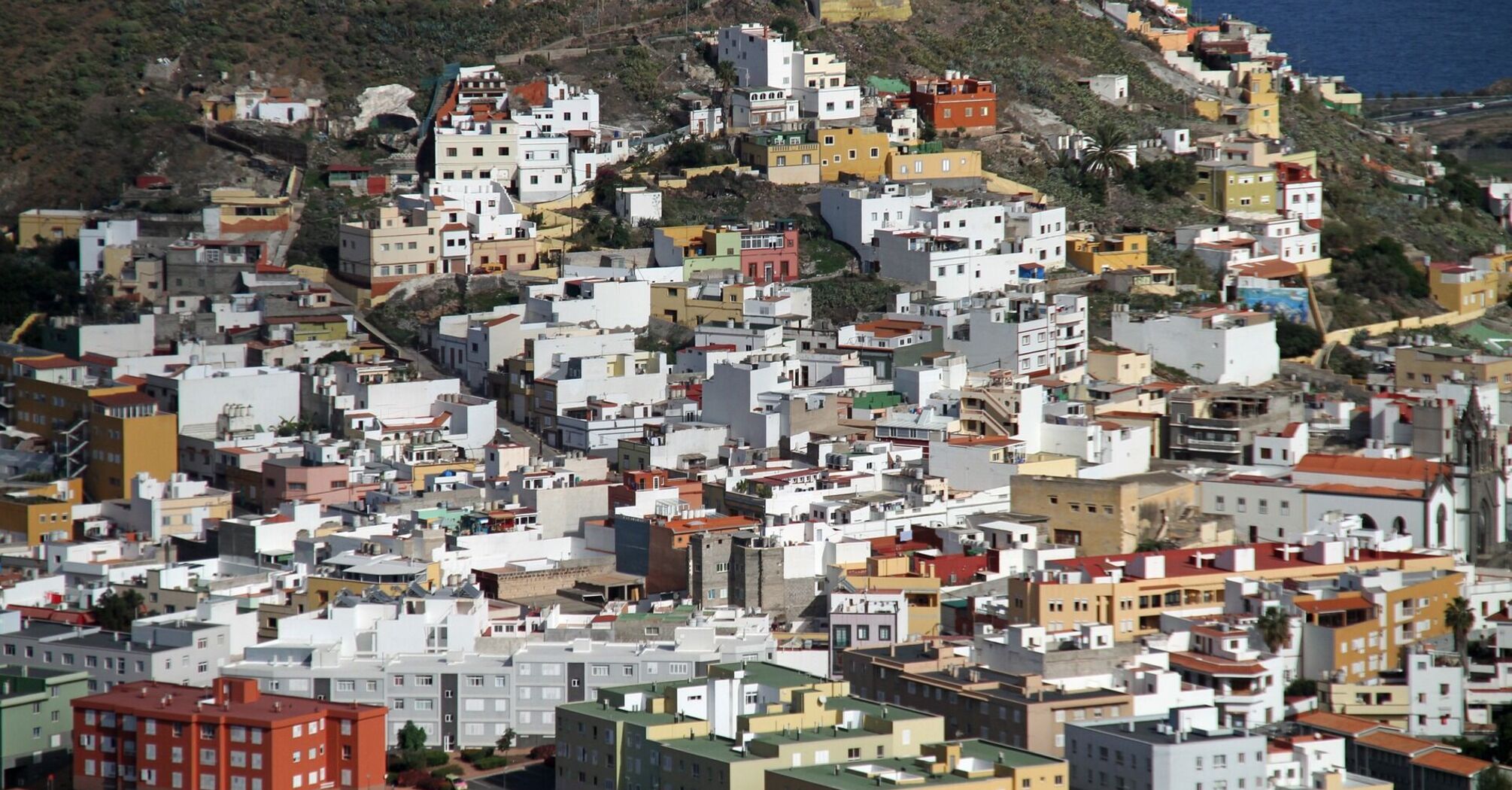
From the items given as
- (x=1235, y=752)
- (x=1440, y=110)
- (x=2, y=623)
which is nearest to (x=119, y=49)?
(x=2, y=623)

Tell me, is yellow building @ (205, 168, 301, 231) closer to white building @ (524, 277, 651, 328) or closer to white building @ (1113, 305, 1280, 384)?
white building @ (524, 277, 651, 328)

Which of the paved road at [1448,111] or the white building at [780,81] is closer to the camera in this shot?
the white building at [780,81]

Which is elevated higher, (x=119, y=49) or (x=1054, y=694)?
(x=119, y=49)

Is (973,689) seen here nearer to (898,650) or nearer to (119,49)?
(898,650)

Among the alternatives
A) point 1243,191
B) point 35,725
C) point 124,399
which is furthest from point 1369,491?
point 35,725

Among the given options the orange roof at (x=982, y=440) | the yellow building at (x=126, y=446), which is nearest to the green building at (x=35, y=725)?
the yellow building at (x=126, y=446)

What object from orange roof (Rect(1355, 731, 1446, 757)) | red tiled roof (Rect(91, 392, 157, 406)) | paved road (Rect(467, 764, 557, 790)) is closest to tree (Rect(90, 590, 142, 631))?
paved road (Rect(467, 764, 557, 790))

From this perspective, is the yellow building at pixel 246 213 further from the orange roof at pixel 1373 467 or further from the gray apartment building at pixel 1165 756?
the gray apartment building at pixel 1165 756
